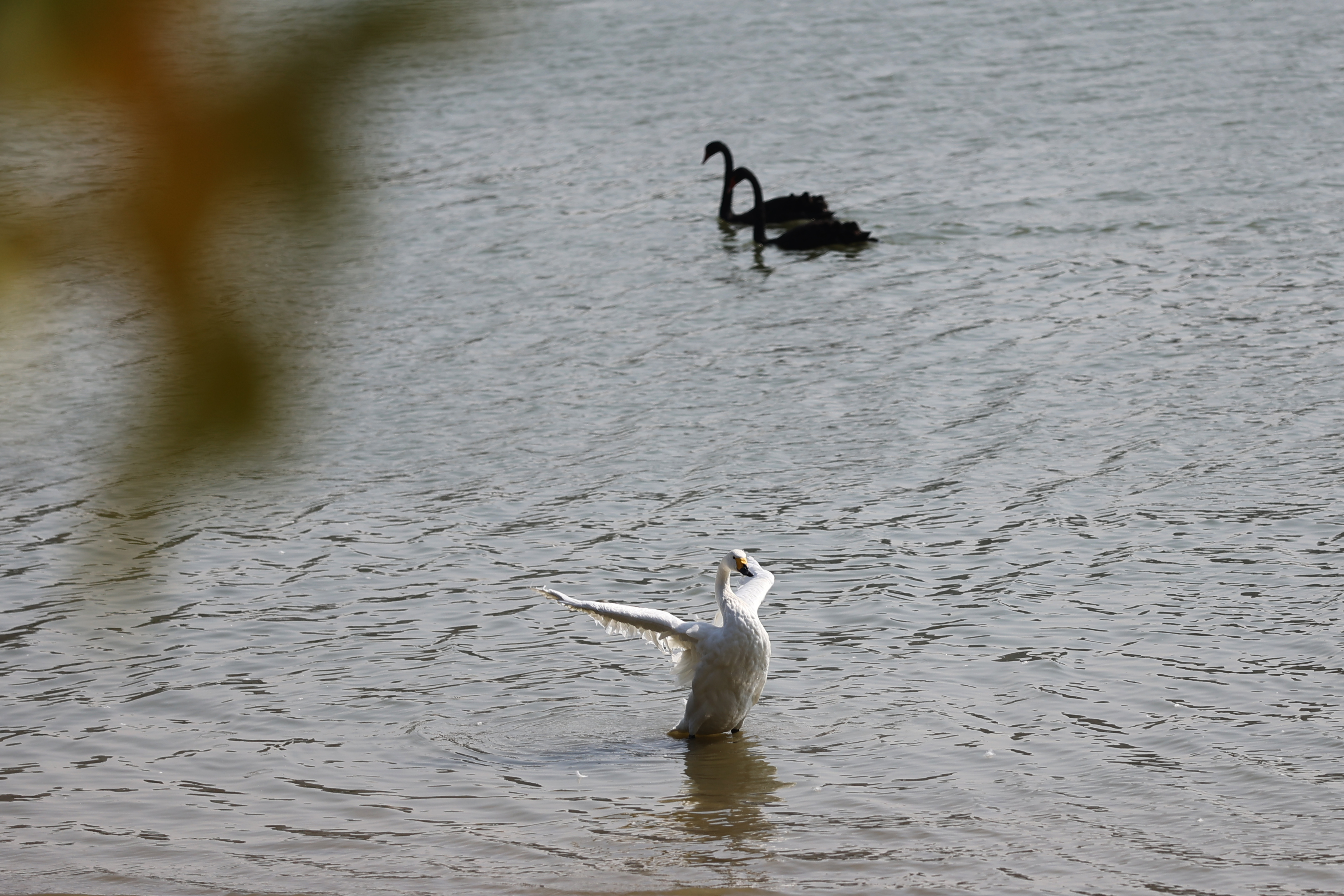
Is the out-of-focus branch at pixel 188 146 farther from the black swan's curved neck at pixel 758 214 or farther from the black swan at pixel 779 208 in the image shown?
the black swan at pixel 779 208

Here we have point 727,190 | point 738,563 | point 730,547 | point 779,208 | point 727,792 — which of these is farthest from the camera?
point 727,190

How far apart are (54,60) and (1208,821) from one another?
615 cm

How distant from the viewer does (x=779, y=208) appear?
1891 centimetres

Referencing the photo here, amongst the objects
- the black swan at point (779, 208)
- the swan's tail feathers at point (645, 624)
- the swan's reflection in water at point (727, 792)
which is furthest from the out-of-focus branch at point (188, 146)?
the black swan at point (779, 208)

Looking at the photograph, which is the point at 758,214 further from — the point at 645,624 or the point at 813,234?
the point at 645,624

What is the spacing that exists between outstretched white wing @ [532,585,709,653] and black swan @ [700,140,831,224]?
458 inches

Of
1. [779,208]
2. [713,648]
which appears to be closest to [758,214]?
[779,208]

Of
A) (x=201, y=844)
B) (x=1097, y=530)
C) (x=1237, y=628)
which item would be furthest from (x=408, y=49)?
(x=1097, y=530)

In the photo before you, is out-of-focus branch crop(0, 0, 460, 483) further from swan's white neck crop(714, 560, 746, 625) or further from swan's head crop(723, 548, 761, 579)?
swan's head crop(723, 548, 761, 579)

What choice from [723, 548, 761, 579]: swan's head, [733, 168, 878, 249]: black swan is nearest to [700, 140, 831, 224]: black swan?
[733, 168, 878, 249]: black swan

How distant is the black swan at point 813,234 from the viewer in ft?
57.6

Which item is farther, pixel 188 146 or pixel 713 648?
pixel 713 648

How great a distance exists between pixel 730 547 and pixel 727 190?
1043 cm

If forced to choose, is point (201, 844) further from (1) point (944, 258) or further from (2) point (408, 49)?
(1) point (944, 258)
